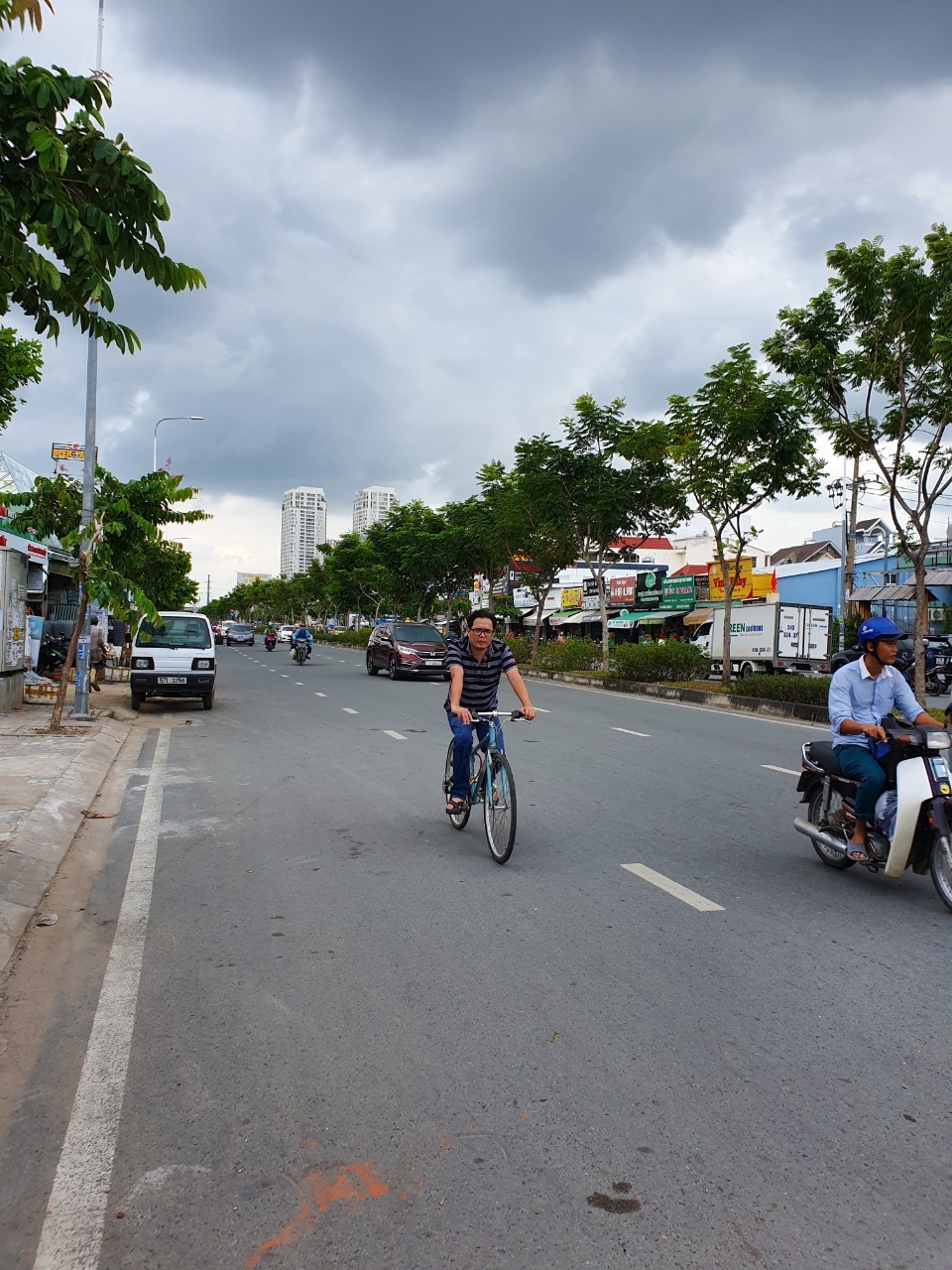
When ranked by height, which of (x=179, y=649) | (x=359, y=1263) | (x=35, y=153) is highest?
(x=35, y=153)

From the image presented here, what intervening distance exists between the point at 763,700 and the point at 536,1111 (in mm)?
18132

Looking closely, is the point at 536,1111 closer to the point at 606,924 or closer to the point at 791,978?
the point at 791,978

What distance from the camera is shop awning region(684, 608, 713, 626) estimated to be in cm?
4975

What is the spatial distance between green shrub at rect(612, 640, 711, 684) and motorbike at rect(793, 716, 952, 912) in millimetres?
19188

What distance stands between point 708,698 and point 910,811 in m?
17.2

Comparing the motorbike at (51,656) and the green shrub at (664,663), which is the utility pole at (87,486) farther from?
the green shrub at (664,663)

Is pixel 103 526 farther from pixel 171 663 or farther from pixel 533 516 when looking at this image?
pixel 533 516

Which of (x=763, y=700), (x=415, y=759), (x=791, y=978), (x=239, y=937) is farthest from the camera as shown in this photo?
(x=763, y=700)

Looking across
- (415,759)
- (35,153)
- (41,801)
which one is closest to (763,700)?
(415,759)

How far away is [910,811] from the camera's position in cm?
552

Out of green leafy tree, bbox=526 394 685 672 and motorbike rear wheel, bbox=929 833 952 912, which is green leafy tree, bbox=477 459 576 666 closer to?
green leafy tree, bbox=526 394 685 672

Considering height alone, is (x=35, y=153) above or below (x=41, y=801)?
above

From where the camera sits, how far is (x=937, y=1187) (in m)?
2.80

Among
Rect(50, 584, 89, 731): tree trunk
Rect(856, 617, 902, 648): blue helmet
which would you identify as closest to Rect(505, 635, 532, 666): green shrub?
Rect(50, 584, 89, 731): tree trunk
